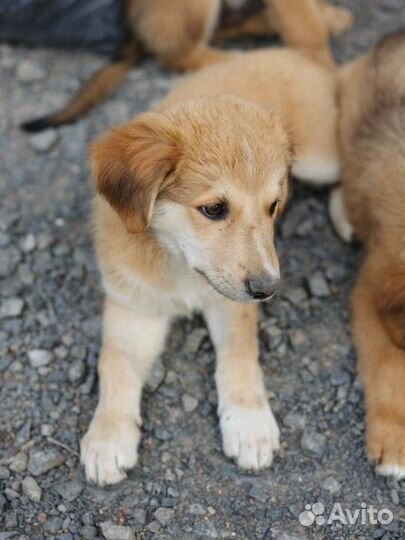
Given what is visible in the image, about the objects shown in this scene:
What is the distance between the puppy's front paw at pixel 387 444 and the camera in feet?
11.5

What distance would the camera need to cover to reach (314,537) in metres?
3.39

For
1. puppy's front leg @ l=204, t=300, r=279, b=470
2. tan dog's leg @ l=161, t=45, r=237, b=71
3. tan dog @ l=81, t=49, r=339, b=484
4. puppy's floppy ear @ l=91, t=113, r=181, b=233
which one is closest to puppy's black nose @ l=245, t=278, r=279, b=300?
tan dog @ l=81, t=49, r=339, b=484

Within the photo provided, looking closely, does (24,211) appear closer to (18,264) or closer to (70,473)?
(18,264)

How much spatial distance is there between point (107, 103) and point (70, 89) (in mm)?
285

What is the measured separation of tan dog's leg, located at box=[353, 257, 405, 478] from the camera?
3.54 meters

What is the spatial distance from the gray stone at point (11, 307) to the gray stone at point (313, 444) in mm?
1534

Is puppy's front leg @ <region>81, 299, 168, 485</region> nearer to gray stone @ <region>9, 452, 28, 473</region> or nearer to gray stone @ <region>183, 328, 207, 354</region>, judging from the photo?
gray stone @ <region>183, 328, 207, 354</region>

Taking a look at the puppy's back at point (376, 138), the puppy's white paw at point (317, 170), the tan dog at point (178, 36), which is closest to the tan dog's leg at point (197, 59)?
the tan dog at point (178, 36)

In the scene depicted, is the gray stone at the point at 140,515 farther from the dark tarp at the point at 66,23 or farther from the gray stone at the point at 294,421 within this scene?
the dark tarp at the point at 66,23

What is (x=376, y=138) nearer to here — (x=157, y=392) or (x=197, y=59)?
(x=197, y=59)

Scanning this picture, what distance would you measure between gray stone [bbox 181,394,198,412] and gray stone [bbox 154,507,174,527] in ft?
1.68

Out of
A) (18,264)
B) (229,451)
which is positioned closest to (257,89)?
(18,264)

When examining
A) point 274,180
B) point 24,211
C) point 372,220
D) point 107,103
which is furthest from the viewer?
point 107,103

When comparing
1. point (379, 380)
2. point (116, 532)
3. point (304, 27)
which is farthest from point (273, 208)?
point (304, 27)
